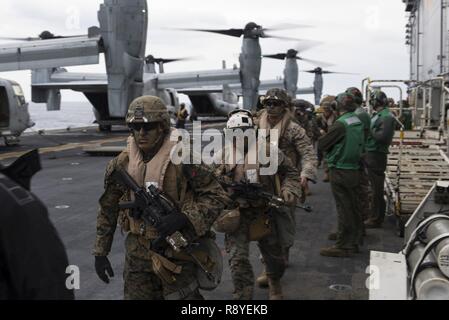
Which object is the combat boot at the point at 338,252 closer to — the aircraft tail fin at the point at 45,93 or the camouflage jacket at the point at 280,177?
the camouflage jacket at the point at 280,177

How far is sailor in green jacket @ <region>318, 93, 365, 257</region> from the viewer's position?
246 inches

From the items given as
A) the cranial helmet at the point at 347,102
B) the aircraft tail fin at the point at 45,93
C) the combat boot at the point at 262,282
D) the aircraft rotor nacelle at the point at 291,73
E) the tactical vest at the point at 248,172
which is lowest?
the combat boot at the point at 262,282

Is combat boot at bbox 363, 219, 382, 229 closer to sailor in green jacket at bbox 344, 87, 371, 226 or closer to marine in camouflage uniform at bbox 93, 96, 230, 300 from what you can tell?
sailor in green jacket at bbox 344, 87, 371, 226

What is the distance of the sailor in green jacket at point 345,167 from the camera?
20.5ft

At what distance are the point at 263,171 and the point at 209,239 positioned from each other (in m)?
1.38

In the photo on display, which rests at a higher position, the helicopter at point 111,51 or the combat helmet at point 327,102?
the helicopter at point 111,51

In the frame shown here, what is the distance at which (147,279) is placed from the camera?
3.38 m

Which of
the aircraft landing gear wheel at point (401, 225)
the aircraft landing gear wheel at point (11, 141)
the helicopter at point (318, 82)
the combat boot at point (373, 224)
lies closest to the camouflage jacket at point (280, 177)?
the aircraft landing gear wheel at point (401, 225)

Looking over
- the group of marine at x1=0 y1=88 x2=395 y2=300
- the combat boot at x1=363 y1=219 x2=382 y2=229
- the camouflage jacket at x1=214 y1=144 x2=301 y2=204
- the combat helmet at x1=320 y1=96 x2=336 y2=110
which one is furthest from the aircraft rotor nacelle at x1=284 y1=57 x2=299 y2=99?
the camouflage jacket at x1=214 y1=144 x2=301 y2=204

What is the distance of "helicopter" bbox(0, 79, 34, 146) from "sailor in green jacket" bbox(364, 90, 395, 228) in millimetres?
15852

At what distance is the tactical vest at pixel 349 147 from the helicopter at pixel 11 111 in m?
16.3

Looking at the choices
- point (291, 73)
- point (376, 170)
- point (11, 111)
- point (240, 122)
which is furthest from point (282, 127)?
point (291, 73)

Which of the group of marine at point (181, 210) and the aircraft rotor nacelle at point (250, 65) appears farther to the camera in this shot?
the aircraft rotor nacelle at point (250, 65)
